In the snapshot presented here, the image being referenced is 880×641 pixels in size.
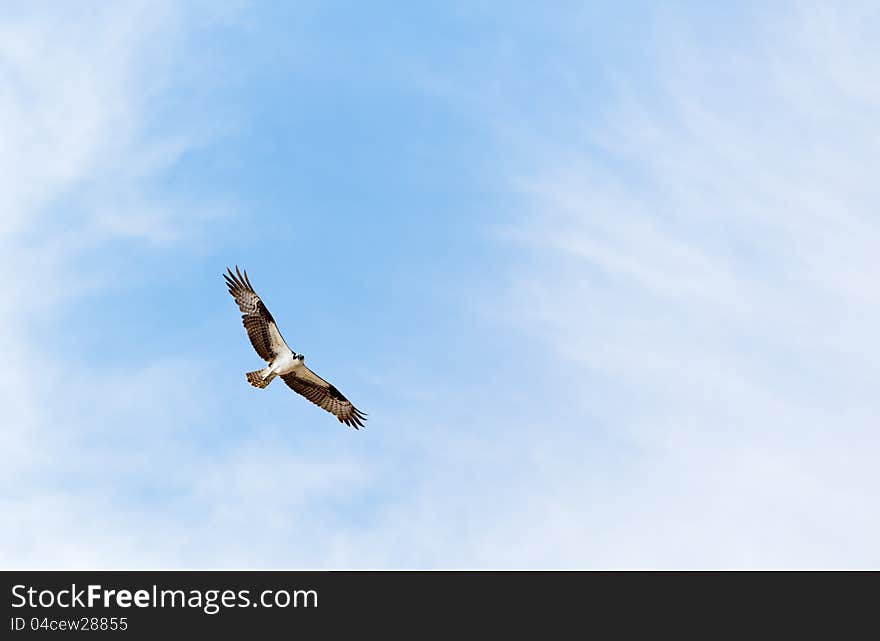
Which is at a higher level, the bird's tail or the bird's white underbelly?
the bird's white underbelly

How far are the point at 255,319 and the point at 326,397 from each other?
6.55 meters

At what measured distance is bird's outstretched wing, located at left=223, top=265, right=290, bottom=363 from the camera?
6091cm

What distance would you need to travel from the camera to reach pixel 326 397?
2514 inches

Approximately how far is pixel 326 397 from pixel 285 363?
4263 millimetres

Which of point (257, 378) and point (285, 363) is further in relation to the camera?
point (285, 363)

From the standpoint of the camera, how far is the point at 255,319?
6100 cm

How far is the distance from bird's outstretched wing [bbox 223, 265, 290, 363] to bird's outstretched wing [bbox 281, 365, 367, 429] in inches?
92.9

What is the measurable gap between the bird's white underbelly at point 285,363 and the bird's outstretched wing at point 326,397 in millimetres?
1645

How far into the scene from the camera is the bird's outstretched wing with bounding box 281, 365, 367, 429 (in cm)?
6275

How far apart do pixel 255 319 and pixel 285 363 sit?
9.92 feet

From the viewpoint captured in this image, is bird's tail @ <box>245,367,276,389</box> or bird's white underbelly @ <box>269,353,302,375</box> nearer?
bird's tail @ <box>245,367,276,389</box>

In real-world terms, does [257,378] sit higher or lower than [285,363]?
lower
